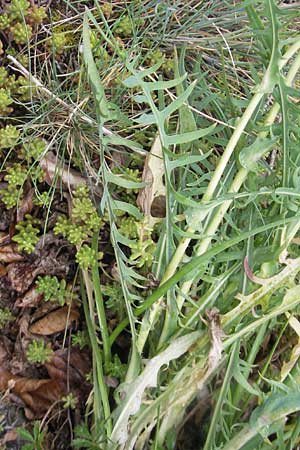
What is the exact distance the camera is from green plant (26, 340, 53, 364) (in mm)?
958

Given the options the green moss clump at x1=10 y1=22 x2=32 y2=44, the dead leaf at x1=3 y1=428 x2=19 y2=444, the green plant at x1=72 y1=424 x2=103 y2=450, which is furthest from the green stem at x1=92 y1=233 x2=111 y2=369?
the green moss clump at x1=10 y1=22 x2=32 y2=44

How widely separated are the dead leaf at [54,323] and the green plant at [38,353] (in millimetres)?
27

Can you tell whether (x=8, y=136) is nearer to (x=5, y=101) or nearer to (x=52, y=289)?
(x=5, y=101)

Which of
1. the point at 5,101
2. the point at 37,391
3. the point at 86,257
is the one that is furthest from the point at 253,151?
the point at 37,391

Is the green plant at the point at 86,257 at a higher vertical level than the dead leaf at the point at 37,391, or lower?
higher

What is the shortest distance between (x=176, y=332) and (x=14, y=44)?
598mm

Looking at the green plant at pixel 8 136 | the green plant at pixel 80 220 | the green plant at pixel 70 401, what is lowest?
the green plant at pixel 70 401

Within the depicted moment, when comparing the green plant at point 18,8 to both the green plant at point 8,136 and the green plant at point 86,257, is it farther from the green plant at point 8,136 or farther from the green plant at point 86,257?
the green plant at point 86,257

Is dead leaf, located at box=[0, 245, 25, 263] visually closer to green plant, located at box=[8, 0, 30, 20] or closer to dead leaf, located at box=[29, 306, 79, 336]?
dead leaf, located at box=[29, 306, 79, 336]

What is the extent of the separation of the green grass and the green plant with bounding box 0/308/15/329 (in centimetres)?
13

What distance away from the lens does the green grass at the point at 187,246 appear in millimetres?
739

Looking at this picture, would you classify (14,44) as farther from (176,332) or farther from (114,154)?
(176,332)

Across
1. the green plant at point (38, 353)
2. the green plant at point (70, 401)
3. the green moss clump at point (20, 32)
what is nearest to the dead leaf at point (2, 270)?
the green plant at point (38, 353)

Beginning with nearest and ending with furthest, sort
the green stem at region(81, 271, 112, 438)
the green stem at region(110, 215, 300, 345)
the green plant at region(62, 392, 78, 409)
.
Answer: the green stem at region(110, 215, 300, 345) → the green stem at region(81, 271, 112, 438) → the green plant at region(62, 392, 78, 409)
